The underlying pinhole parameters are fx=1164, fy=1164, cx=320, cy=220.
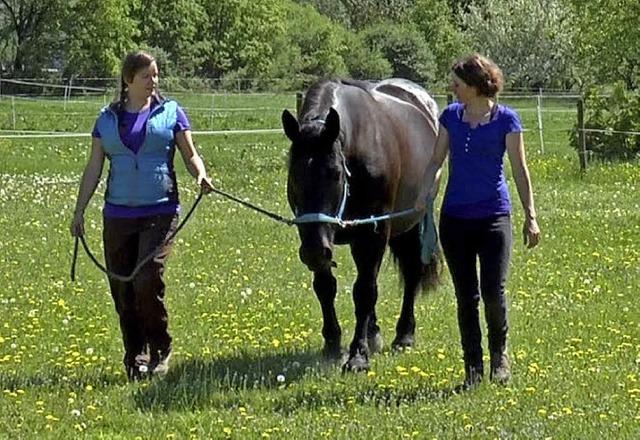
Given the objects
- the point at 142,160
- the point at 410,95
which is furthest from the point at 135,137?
the point at 410,95

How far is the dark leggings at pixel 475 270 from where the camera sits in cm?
694

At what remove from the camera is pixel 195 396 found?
6852 millimetres

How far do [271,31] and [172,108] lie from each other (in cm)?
5855

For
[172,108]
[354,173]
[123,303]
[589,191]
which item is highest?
[172,108]

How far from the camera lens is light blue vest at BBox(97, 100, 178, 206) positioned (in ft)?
23.5

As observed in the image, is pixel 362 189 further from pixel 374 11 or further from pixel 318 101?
pixel 374 11

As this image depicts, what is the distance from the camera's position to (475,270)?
279 inches

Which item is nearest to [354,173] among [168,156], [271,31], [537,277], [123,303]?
[168,156]

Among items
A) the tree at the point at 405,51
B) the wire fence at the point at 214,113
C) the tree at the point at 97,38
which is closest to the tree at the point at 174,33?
the tree at the point at 97,38

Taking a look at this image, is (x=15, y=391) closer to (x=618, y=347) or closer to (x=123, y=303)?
(x=123, y=303)

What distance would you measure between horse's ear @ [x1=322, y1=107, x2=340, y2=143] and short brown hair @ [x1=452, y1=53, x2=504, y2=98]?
2.52 feet

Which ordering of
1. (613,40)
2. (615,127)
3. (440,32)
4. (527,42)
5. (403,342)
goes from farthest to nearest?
(440,32), (527,42), (613,40), (615,127), (403,342)

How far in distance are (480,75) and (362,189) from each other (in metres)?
1.45

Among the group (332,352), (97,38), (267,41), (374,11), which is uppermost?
(374,11)
